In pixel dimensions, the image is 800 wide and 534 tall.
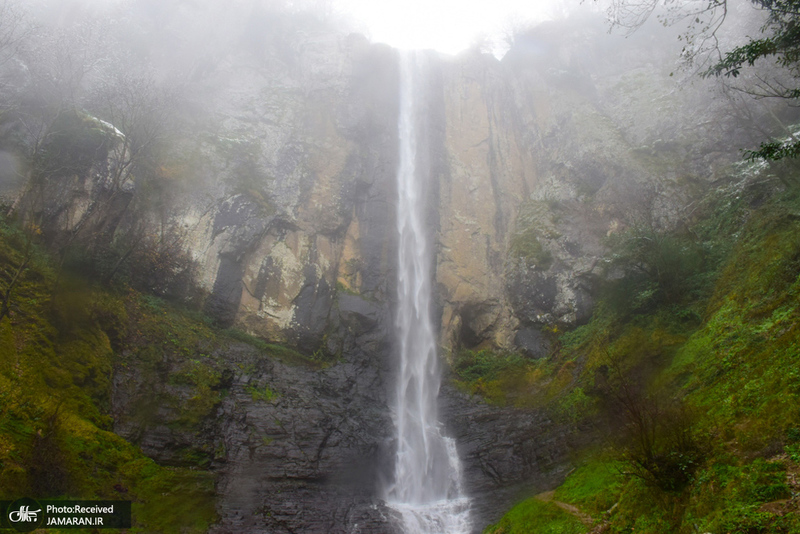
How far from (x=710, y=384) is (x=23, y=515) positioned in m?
12.0

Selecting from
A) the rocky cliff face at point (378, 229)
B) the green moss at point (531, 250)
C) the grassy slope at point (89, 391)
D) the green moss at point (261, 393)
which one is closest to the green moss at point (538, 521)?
the rocky cliff face at point (378, 229)

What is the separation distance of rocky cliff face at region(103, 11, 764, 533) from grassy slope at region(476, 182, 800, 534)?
158 cm

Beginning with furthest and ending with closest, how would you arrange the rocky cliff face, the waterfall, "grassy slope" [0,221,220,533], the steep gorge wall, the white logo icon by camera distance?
the waterfall
the rocky cliff face
the steep gorge wall
"grassy slope" [0,221,220,533]
the white logo icon

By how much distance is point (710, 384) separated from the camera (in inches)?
332

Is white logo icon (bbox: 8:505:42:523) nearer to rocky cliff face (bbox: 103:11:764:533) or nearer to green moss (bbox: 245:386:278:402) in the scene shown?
rocky cliff face (bbox: 103:11:764:533)

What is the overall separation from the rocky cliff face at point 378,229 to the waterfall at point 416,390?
0.52 m

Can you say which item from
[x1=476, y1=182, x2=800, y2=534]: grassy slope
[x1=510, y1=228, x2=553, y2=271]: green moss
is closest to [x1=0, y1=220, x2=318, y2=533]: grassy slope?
[x1=476, y1=182, x2=800, y2=534]: grassy slope

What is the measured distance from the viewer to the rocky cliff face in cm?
1247

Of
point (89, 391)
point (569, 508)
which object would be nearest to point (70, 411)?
point (89, 391)

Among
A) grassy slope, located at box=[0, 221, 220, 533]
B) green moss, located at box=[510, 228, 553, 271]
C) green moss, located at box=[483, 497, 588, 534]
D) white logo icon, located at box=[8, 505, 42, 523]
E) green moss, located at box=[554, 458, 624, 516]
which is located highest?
green moss, located at box=[510, 228, 553, 271]

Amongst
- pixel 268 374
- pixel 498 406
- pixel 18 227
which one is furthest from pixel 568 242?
pixel 18 227

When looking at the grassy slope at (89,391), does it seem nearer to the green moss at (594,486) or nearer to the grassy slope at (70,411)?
the grassy slope at (70,411)

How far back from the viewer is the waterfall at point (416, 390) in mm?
12617

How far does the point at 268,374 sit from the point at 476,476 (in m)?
7.41
